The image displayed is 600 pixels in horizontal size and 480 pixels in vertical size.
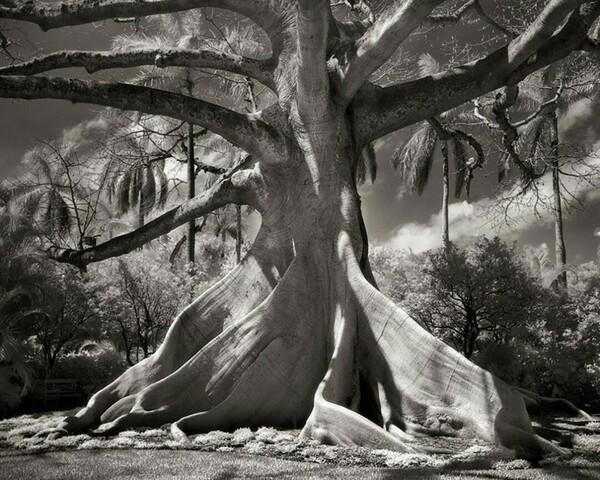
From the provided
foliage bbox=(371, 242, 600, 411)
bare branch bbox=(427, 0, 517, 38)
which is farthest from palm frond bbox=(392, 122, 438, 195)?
bare branch bbox=(427, 0, 517, 38)

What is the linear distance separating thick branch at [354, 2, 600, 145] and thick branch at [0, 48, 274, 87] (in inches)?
68.8

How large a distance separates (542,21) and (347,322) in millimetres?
4610

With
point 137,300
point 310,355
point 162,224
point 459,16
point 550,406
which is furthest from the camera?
point 137,300

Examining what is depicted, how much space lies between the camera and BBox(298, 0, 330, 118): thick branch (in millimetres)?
7266

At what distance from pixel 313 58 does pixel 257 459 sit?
17.4ft

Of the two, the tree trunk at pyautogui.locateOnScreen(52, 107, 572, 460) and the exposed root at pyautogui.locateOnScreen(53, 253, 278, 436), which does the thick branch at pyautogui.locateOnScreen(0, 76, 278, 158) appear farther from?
the exposed root at pyautogui.locateOnScreen(53, 253, 278, 436)

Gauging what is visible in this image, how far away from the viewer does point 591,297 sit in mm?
14930

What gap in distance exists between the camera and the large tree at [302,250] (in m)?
7.30

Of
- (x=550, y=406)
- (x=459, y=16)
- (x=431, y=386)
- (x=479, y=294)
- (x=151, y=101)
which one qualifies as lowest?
(x=550, y=406)

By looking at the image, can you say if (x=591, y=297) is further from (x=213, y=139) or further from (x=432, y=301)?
(x=213, y=139)

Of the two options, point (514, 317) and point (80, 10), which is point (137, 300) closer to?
point (514, 317)

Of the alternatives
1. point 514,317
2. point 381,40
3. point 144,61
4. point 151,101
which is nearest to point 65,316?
point 144,61

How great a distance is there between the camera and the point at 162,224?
32.1ft

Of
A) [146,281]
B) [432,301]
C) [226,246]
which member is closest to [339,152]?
[432,301]
